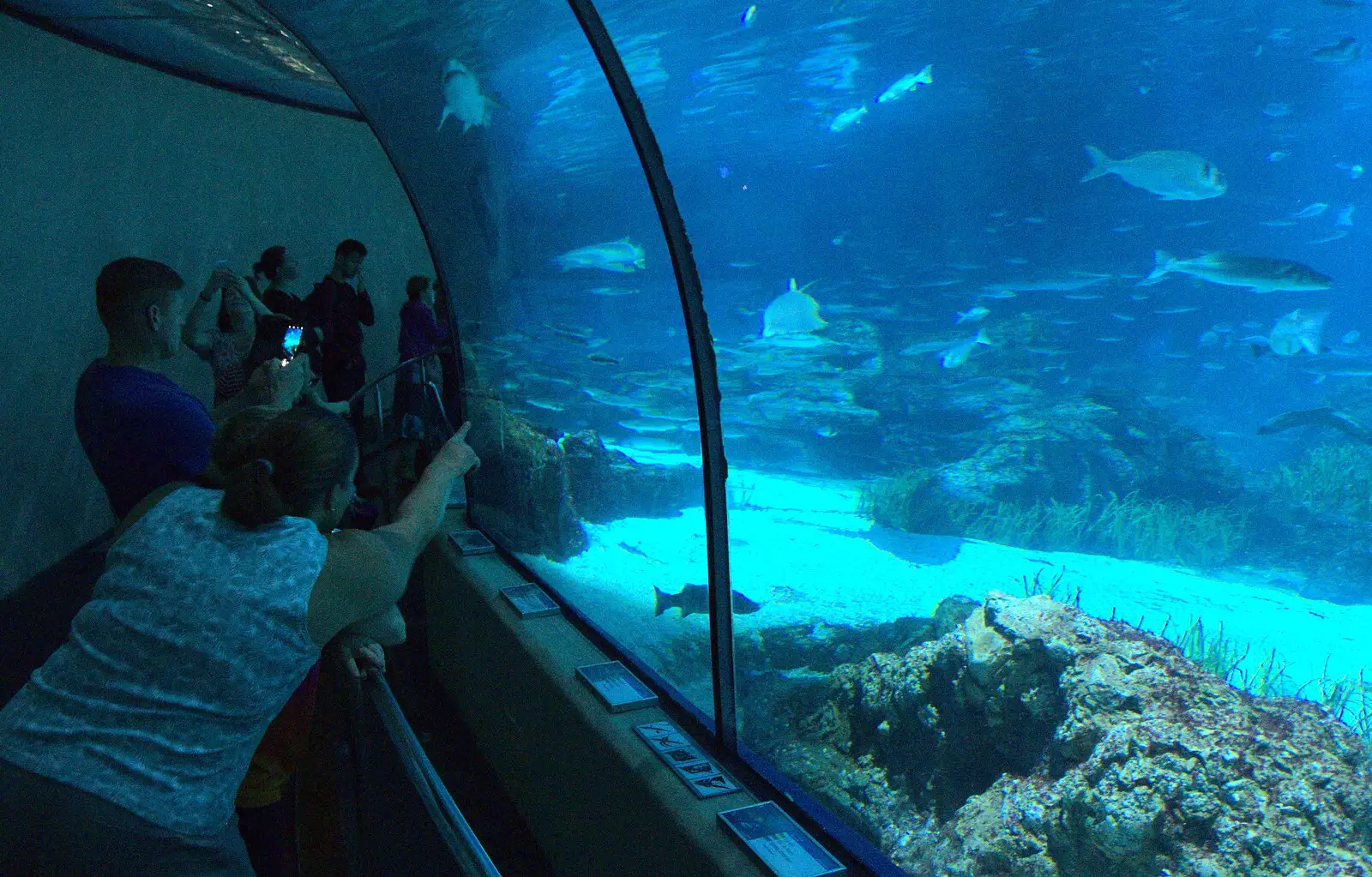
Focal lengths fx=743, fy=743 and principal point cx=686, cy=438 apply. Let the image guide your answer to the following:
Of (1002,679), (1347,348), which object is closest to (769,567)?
(1002,679)

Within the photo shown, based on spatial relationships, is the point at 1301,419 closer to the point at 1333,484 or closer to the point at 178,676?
the point at 1333,484

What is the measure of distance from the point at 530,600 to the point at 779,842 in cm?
164

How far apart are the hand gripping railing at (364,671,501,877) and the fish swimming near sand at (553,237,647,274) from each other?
5.18 m

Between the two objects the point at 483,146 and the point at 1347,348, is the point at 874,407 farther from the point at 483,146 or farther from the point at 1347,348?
the point at 1347,348

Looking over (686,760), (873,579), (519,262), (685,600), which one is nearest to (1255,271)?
(873,579)

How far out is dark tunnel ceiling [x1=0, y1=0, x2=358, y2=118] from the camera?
4.74 meters

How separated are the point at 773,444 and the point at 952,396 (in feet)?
11.1

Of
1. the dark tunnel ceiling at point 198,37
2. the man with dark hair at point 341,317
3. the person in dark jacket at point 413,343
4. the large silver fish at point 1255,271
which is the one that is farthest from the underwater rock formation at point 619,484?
the large silver fish at point 1255,271

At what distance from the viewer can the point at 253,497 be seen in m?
1.20

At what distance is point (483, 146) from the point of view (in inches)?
150

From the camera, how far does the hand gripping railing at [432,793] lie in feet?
3.90

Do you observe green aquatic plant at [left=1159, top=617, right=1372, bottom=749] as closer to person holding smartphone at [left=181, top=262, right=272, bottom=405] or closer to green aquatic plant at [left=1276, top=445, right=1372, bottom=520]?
person holding smartphone at [left=181, top=262, right=272, bottom=405]

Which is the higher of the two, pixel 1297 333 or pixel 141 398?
pixel 1297 333

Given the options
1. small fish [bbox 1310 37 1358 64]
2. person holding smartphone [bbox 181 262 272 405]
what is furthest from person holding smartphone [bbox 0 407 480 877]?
small fish [bbox 1310 37 1358 64]
